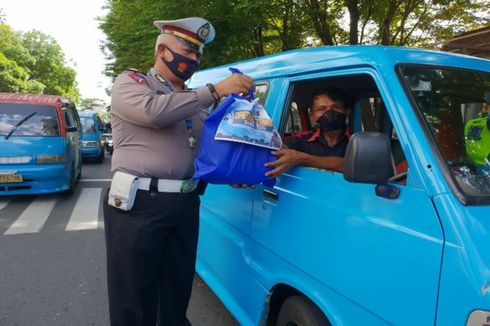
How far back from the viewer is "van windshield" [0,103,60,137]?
8.01m

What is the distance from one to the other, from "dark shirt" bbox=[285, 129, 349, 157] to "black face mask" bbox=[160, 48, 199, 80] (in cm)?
80

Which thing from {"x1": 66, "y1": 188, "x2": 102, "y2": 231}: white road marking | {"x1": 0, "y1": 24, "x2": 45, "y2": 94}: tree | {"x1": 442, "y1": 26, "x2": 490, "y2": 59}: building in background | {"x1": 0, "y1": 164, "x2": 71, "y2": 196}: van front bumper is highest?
{"x1": 0, "y1": 24, "x2": 45, "y2": 94}: tree

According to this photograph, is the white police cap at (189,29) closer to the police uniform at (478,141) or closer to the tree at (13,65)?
the police uniform at (478,141)

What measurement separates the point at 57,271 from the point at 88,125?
37.1ft

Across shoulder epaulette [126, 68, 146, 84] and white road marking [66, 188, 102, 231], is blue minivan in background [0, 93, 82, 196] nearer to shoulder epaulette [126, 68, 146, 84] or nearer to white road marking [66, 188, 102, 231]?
white road marking [66, 188, 102, 231]

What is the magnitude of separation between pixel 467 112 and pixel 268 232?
50.7 inches

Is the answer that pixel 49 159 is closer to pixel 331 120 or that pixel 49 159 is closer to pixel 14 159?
pixel 14 159

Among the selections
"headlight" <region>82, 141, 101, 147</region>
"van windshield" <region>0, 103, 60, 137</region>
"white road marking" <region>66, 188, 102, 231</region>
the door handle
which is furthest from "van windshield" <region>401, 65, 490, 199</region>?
"headlight" <region>82, 141, 101, 147</region>

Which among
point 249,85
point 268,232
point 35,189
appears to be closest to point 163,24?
point 249,85

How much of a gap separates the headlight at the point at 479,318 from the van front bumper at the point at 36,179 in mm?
7907

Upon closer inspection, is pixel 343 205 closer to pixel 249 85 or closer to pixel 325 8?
pixel 249 85

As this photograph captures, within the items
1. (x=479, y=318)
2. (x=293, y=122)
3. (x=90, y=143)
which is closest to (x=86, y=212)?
(x=293, y=122)

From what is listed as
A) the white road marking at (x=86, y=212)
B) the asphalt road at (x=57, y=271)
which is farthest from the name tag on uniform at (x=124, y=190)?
the white road marking at (x=86, y=212)

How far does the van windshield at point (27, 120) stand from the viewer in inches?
315
